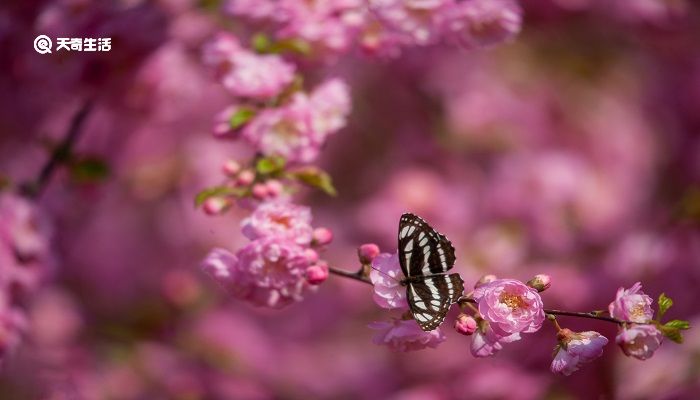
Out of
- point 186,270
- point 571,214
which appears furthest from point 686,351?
point 186,270

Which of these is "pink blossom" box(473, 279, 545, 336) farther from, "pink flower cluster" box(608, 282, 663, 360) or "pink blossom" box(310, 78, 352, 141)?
"pink blossom" box(310, 78, 352, 141)

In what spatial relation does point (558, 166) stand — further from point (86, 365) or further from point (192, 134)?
point (86, 365)

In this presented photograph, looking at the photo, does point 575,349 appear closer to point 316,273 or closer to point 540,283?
point 540,283

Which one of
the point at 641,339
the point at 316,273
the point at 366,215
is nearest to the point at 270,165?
the point at 316,273

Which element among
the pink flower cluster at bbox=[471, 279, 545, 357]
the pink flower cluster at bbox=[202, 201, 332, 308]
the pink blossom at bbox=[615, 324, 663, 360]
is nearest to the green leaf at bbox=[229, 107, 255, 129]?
the pink flower cluster at bbox=[202, 201, 332, 308]

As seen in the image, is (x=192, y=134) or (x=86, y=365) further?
(x=192, y=134)

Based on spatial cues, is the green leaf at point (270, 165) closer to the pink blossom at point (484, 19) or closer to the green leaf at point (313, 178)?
the green leaf at point (313, 178)
